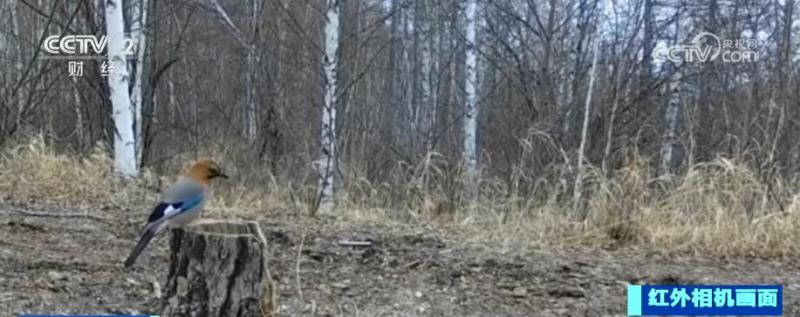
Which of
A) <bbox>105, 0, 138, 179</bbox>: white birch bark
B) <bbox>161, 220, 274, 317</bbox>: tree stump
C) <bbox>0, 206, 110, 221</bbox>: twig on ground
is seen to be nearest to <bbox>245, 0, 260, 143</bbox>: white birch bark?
Answer: <bbox>105, 0, 138, 179</bbox>: white birch bark

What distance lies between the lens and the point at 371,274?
12.3 feet

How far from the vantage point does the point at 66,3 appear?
8359 millimetres

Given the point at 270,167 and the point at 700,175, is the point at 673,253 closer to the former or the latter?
the point at 700,175

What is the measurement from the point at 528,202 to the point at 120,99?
3942 millimetres

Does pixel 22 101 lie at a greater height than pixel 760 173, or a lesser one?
greater

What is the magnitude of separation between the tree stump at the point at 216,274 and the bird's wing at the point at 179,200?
0.89ft

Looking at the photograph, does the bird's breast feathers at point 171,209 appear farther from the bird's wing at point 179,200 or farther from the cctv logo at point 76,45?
the cctv logo at point 76,45

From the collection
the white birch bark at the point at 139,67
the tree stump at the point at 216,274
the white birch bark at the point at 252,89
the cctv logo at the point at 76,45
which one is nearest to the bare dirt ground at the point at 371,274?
the tree stump at the point at 216,274

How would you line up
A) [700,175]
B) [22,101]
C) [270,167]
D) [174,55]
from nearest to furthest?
[700,175], [22,101], [270,167], [174,55]

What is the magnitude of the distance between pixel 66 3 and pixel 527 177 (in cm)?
542

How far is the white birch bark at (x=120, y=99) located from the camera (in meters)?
6.91

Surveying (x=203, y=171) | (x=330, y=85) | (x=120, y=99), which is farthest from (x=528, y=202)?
(x=120, y=99)

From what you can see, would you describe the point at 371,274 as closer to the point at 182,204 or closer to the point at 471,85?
the point at 182,204

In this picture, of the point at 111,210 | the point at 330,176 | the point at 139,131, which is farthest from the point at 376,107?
the point at 111,210
